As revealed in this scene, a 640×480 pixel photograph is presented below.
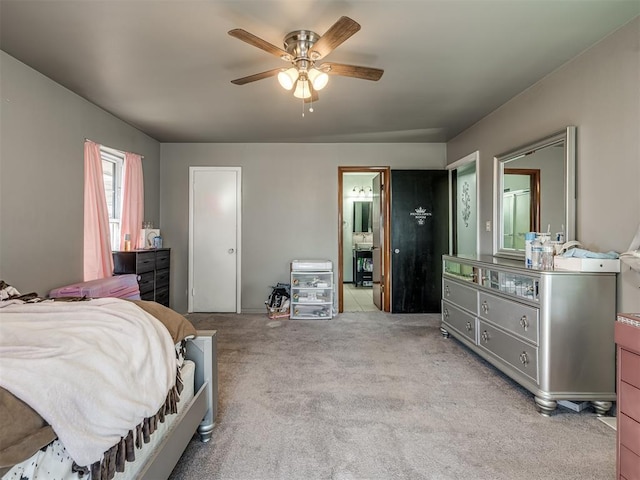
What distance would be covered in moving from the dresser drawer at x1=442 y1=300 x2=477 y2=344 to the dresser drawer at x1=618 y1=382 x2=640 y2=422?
5.25ft

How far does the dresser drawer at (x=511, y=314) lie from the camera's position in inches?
88.4

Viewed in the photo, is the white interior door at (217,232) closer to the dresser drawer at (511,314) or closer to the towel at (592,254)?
the dresser drawer at (511,314)

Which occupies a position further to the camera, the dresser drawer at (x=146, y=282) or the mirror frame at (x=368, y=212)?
the mirror frame at (x=368, y=212)

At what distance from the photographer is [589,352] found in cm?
212

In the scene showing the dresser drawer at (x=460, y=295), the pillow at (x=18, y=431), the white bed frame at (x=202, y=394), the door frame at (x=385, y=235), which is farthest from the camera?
the door frame at (x=385, y=235)

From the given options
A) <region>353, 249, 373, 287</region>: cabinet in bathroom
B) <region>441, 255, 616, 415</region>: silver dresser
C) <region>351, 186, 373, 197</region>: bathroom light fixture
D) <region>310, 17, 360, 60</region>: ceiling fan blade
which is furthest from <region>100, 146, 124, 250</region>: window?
<region>351, 186, 373, 197</region>: bathroom light fixture

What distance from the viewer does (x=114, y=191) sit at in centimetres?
403

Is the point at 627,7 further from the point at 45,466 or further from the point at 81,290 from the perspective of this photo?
the point at 81,290

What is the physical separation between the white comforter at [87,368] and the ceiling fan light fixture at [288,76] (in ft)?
5.52

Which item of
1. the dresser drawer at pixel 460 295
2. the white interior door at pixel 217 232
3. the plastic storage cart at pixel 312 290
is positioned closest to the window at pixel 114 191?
the white interior door at pixel 217 232

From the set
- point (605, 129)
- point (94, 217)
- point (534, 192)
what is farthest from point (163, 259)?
point (605, 129)

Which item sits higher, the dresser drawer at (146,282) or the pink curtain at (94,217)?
the pink curtain at (94,217)

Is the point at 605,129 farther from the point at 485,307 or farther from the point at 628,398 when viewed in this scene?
the point at 628,398

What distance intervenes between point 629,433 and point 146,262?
4.33m
